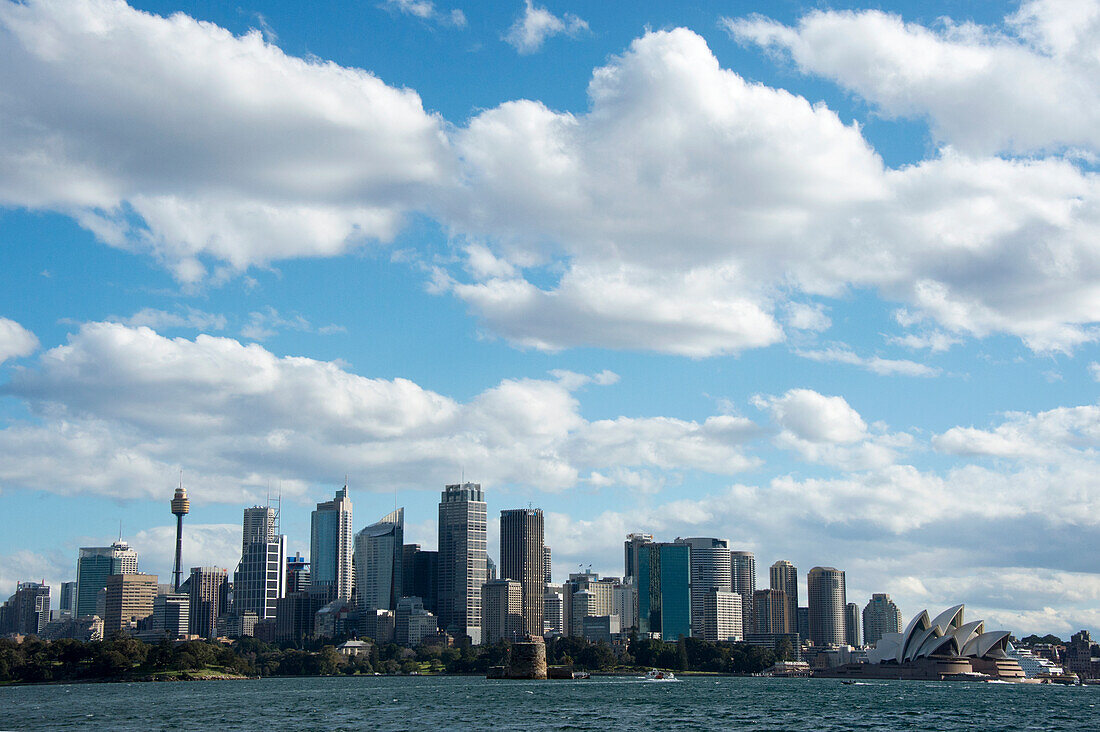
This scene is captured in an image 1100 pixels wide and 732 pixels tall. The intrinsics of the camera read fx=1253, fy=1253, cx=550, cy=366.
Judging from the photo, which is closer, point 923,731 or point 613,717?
point 923,731

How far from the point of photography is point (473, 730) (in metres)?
95.9

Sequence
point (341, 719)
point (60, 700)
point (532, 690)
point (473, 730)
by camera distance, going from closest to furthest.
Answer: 1. point (473, 730)
2. point (341, 719)
3. point (60, 700)
4. point (532, 690)

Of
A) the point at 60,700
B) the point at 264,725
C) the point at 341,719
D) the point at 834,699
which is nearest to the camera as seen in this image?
the point at 264,725

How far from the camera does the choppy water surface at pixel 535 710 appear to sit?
104688 millimetres

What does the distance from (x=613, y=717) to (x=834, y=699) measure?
196 ft

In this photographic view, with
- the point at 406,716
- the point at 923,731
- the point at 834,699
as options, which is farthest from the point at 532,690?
the point at 923,731

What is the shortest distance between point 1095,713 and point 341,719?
81493 millimetres

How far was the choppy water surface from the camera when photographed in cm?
10469

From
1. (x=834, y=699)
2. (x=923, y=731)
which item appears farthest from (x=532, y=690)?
(x=923, y=731)

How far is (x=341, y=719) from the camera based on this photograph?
112 m

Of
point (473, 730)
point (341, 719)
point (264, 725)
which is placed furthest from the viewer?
point (341, 719)

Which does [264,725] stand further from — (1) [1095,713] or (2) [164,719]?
(1) [1095,713]

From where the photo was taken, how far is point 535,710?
123 metres

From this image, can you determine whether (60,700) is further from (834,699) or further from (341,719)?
(834,699)
